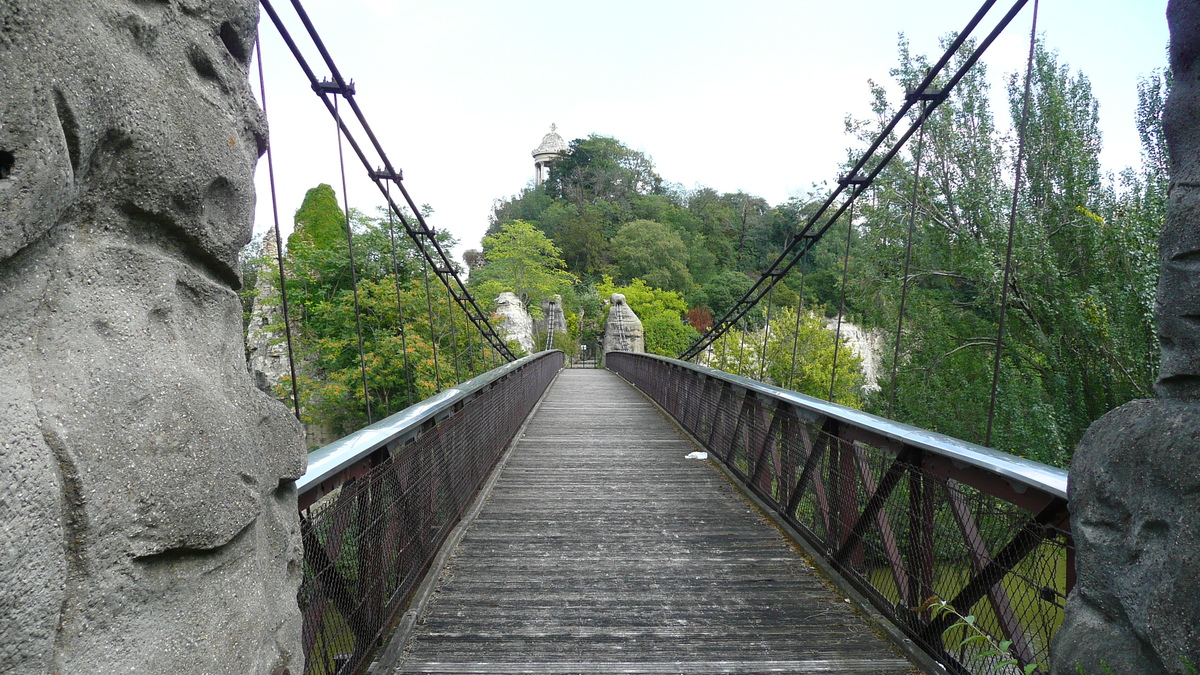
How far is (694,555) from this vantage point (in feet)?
10.3

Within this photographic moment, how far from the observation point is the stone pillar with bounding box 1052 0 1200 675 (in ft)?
3.41

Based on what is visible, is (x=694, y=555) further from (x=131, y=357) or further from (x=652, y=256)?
(x=652, y=256)

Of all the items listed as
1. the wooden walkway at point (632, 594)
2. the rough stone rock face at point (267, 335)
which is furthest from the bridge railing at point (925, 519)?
the rough stone rock face at point (267, 335)

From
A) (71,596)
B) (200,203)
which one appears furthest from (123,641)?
(200,203)

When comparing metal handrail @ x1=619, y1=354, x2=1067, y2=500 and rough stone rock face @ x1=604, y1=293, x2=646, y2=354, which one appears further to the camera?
rough stone rock face @ x1=604, y1=293, x2=646, y2=354

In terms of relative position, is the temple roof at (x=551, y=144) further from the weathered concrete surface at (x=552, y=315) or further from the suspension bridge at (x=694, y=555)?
the suspension bridge at (x=694, y=555)

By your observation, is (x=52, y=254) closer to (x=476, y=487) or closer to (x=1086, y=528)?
(x=1086, y=528)

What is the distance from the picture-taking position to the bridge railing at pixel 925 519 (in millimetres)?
1709

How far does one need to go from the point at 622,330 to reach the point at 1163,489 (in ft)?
75.3

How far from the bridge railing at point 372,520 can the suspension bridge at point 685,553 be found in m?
0.01

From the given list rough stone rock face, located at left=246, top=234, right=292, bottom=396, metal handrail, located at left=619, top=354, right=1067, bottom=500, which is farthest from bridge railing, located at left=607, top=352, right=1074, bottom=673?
rough stone rock face, located at left=246, top=234, right=292, bottom=396

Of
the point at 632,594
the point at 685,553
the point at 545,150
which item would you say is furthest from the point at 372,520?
the point at 545,150

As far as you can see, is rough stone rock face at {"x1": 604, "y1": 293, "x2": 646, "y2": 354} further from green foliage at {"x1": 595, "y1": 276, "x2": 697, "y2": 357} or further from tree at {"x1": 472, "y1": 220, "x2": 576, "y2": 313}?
tree at {"x1": 472, "y1": 220, "x2": 576, "y2": 313}

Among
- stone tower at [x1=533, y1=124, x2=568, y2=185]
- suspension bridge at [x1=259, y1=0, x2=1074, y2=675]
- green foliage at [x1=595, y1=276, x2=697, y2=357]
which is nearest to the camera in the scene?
suspension bridge at [x1=259, y1=0, x2=1074, y2=675]
